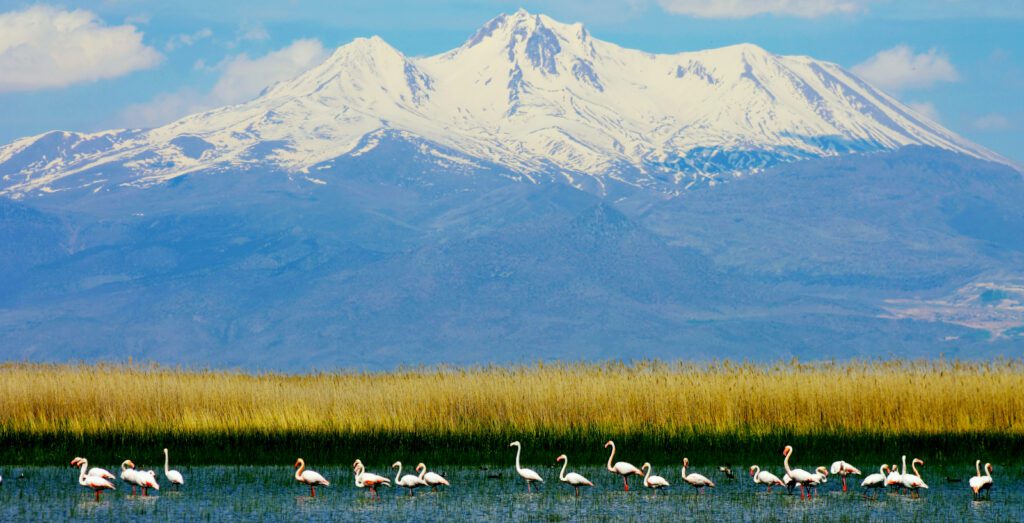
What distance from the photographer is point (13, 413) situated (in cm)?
3009

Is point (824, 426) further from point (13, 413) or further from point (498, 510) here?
point (13, 413)

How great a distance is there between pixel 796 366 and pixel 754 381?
1855mm

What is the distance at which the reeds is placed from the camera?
2861 cm

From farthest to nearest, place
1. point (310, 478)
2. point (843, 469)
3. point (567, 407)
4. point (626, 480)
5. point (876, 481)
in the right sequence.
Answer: point (567, 407), point (626, 480), point (843, 469), point (310, 478), point (876, 481)

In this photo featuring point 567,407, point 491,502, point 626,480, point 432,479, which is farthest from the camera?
point 567,407

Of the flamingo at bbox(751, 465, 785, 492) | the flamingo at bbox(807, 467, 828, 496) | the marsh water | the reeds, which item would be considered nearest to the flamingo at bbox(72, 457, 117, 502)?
the marsh water

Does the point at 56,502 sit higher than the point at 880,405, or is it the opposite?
the point at 880,405

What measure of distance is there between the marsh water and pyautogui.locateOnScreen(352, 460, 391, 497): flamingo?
5.6 inches

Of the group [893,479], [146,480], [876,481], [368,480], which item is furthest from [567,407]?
[146,480]

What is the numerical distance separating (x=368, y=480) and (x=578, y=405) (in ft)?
24.3

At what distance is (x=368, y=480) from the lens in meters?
23.0

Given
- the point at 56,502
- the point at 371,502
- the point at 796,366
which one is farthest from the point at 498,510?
the point at 796,366

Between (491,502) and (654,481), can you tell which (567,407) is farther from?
(491,502)

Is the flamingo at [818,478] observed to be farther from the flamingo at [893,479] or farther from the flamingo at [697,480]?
the flamingo at [697,480]
